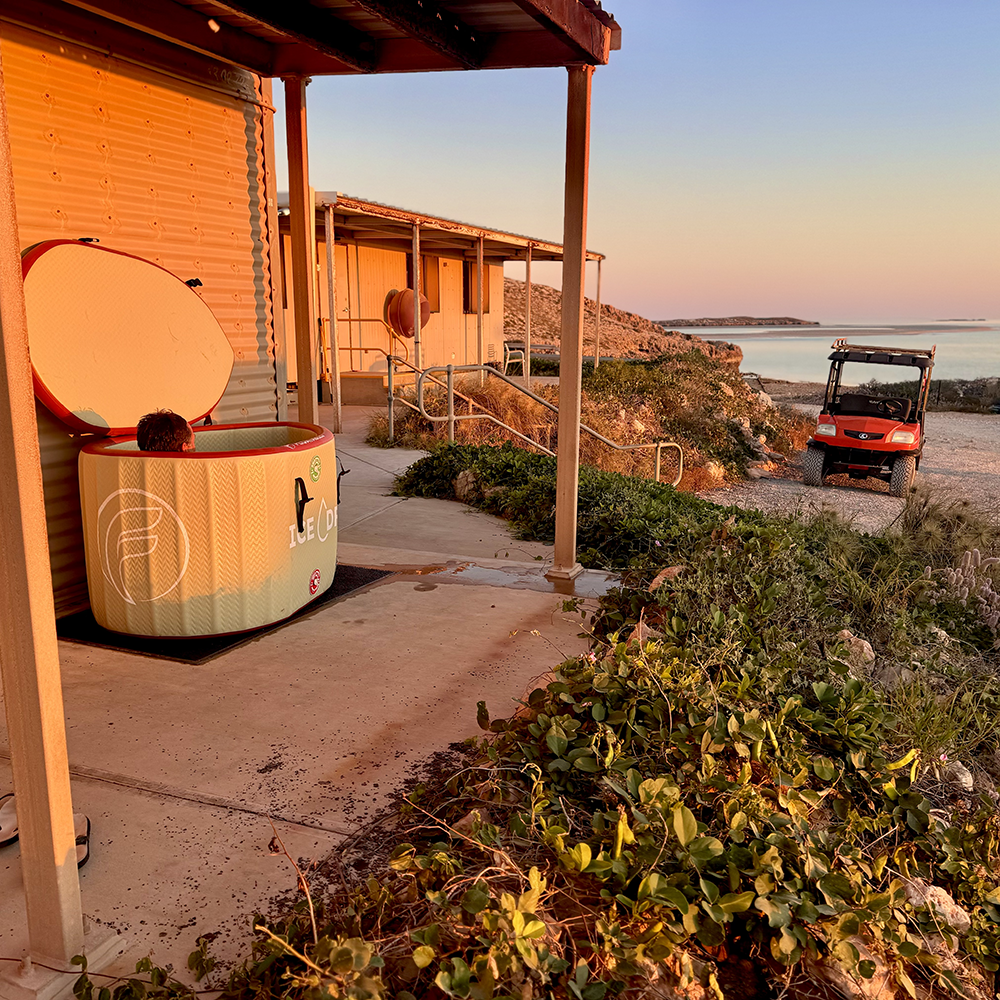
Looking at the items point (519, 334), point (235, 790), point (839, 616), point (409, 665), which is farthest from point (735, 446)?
point (519, 334)

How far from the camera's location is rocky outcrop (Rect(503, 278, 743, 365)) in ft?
148

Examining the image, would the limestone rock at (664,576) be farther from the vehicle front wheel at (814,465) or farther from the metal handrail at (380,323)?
the metal handrail at (380,323)

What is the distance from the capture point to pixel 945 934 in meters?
2.20

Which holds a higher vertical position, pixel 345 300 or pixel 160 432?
pixel 345 300

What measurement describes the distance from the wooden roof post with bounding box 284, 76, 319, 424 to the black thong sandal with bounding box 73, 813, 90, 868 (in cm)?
351

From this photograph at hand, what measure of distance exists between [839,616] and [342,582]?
2.95 metres

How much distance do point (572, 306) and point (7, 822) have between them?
3652 mm

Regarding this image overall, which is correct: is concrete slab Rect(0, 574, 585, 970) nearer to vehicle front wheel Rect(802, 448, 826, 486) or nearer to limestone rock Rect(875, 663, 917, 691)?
limestone rock Rect(875, 663, 917, 691)

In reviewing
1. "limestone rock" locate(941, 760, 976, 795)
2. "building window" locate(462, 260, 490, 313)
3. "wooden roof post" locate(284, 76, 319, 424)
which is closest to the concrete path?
"limestone rock" locate(941, 760, 976, 795)

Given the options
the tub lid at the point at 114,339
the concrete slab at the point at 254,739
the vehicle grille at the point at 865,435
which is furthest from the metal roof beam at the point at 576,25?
the vehicle grille at the point at 865,435

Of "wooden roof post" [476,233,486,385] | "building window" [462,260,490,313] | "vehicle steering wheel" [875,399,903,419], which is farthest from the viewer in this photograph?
"building window" [462,260,490,313]

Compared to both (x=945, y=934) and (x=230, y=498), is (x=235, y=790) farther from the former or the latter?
(x=945, y=934)

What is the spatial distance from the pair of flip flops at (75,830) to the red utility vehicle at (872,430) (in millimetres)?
12980

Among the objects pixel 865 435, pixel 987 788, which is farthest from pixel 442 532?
pixel 865 435
